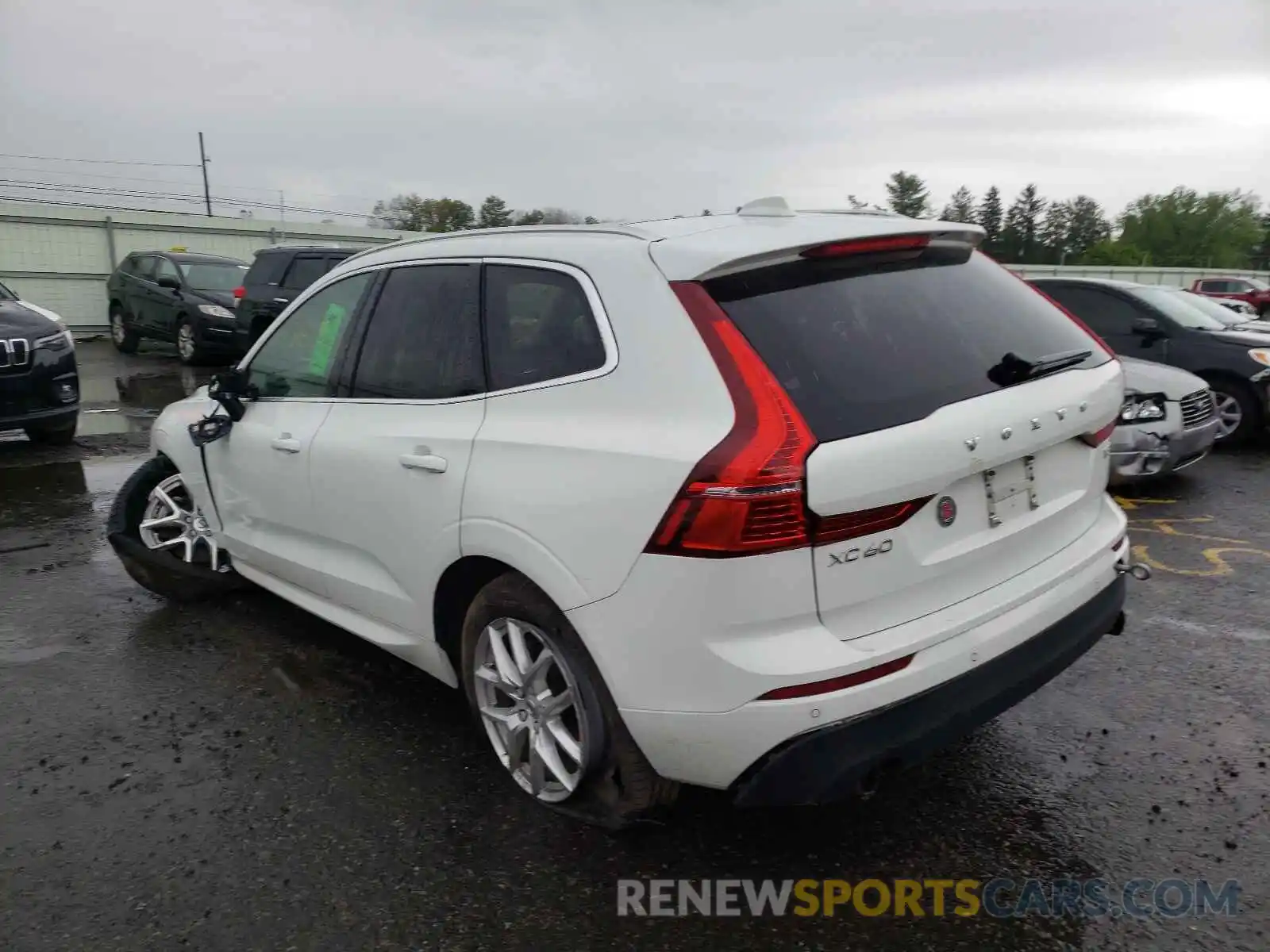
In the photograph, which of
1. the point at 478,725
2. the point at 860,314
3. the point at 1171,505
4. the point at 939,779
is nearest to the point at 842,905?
the point at 939,779

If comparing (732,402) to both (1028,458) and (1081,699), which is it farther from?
(1081,699)

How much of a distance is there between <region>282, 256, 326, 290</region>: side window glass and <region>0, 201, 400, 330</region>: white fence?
6.50 metres

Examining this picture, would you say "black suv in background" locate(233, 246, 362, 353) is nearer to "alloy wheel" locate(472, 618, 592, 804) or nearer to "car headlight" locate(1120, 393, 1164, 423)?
"car headlight" locate(1120, 393, 1164, 423)

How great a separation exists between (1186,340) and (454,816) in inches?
329

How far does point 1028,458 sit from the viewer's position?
2.68 m

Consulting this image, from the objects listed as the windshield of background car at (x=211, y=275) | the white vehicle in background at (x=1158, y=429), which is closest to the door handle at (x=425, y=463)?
the white vehicle in background at (x=1158, y=429)

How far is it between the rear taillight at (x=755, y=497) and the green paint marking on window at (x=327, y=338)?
2.04 metres

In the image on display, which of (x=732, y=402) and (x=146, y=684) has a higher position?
(x=732, y=402)

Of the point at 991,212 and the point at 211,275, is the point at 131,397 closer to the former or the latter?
the point at 211,275

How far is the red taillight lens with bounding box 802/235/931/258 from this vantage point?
8.62 feet

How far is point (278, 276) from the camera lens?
13234 millimetres

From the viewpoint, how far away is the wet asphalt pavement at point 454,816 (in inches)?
99.0

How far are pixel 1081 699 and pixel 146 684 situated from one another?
12.2 ft

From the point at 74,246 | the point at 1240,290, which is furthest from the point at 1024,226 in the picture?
the point at 74,246
